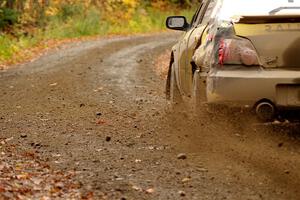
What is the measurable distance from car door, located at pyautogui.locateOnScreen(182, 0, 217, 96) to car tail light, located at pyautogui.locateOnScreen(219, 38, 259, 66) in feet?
3.29

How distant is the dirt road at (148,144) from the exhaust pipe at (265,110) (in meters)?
0.36

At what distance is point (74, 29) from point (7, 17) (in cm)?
349

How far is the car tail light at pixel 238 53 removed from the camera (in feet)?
19.0

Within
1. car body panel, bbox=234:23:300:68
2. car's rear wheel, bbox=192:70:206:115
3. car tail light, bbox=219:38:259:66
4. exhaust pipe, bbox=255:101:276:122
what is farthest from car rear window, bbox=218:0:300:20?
exhaust pipe, bbox=255:101:276:122

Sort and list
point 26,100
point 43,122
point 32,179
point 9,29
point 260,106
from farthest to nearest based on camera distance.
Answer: point 9,29
point 26,100
point 43,122
point 260,106
point 32,179

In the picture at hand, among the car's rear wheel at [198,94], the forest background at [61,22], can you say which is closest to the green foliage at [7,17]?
the forest background at [61,22]

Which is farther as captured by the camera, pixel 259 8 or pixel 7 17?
pixel 7 17

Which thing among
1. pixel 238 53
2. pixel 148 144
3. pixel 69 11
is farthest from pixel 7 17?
pixel 238 53

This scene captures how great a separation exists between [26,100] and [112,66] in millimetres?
5566

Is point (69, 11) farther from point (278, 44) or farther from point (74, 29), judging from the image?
point (278, 44)

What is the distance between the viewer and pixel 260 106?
5754mm

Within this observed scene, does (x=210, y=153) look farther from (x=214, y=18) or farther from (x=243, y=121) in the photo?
(x=214, y=18)

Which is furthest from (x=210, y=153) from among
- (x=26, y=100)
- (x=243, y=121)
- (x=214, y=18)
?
(x=26, y=100)

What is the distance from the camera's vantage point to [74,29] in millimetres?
27125
